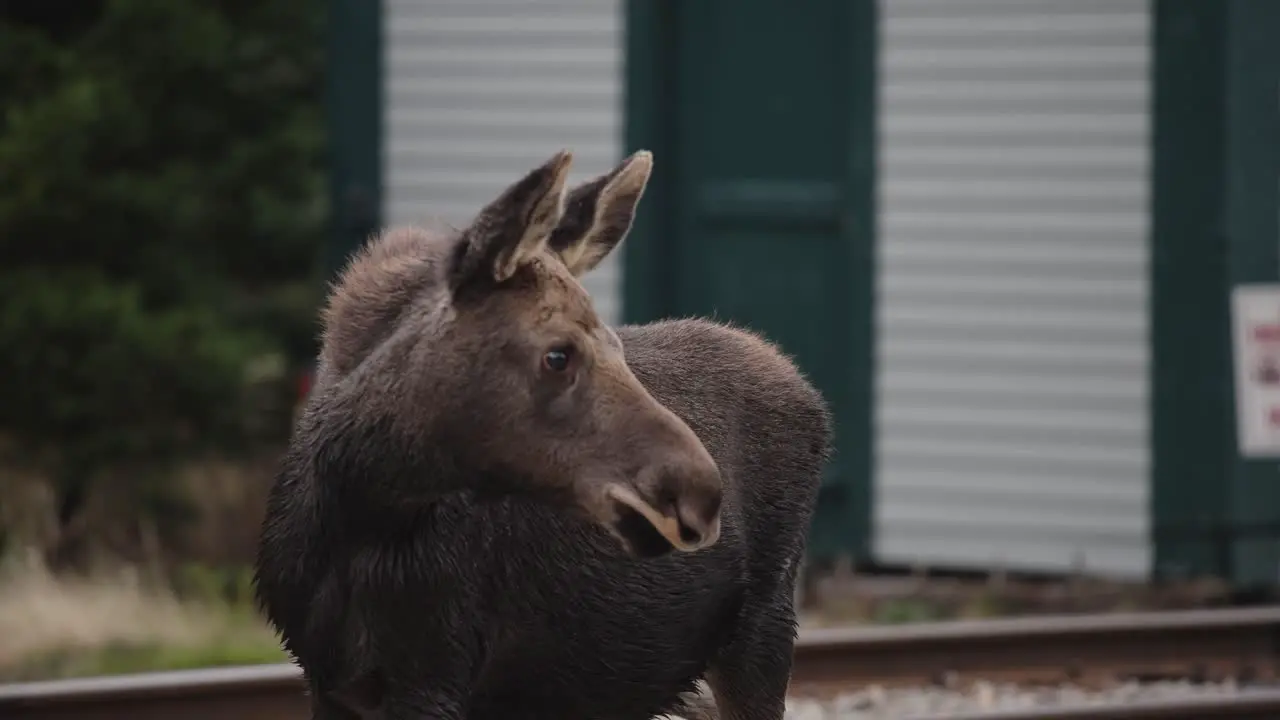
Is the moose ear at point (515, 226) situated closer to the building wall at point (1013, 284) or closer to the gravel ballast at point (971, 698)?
the gravel ballast at point (971, 698)

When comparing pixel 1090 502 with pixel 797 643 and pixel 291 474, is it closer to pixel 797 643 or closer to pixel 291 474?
pixel 797 643

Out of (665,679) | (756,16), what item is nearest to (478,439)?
(665,679)

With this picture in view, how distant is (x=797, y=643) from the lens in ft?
23.1

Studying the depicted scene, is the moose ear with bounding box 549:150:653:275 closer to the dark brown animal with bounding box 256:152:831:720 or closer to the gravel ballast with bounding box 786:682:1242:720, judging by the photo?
the dark brown animal with bounding box 256:152:831:720

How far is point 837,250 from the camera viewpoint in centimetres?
1024

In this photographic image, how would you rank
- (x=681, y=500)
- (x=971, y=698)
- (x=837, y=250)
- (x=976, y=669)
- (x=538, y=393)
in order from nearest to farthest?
(x=681, y=500), (x=538, y=393), (x=971, y=698), (x=976, y=669), (x=837, y=250)

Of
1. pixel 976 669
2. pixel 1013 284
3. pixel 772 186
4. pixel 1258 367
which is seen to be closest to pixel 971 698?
pixel 976 669

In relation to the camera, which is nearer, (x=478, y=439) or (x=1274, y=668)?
(x=478, y=439)

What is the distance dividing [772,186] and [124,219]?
3.18m

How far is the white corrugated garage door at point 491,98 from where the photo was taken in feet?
34.9

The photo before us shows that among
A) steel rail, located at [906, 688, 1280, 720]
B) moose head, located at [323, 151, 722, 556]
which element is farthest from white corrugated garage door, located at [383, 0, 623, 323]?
moose head, located at [323, 151, 722, 556]

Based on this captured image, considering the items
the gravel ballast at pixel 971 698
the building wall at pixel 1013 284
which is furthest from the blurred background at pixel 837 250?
the gravel ballast at pixel 971 698

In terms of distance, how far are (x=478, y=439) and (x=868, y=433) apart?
6.61m

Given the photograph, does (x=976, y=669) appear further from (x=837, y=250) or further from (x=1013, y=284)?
(x=837, y=250)
